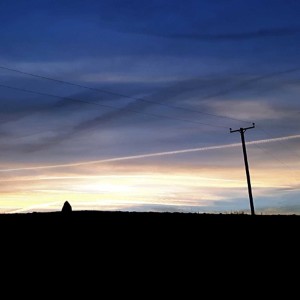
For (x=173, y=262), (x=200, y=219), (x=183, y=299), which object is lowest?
(x=183, y=299)

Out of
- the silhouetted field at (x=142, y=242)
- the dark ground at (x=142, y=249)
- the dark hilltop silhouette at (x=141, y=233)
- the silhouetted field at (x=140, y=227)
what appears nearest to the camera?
the dark ground at (x=142, y=249)

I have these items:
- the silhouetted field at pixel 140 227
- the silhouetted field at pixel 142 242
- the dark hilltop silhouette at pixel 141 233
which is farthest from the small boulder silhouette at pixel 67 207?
the silhouetted field at pixel 142 242

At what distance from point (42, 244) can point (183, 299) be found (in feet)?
21.1

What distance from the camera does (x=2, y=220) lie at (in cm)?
2000

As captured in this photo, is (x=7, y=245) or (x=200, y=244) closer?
(x=7, y=245)

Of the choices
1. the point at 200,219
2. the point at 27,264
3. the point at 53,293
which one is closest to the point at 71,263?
the point at 27,264

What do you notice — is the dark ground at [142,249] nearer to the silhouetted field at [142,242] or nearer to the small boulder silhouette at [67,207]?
the silhouetted field at [142,242]

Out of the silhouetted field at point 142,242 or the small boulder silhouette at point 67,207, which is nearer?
the silhouetted field at point 142,242

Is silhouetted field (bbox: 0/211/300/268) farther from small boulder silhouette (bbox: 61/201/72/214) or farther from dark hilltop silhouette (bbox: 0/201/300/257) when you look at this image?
small boulder silhouette (bbox: 61/201/72/214)

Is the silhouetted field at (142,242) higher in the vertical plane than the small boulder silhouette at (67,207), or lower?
lower

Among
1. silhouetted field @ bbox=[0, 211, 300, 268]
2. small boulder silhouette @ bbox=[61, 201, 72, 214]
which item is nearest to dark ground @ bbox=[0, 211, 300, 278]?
silhouetted field @ bbox=[0, 211, 300, 268]

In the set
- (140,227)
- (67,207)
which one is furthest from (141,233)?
(67,207)

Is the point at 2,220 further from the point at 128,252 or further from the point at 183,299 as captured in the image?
the point at 183,299

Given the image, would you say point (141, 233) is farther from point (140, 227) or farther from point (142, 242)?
point (142, 242)
